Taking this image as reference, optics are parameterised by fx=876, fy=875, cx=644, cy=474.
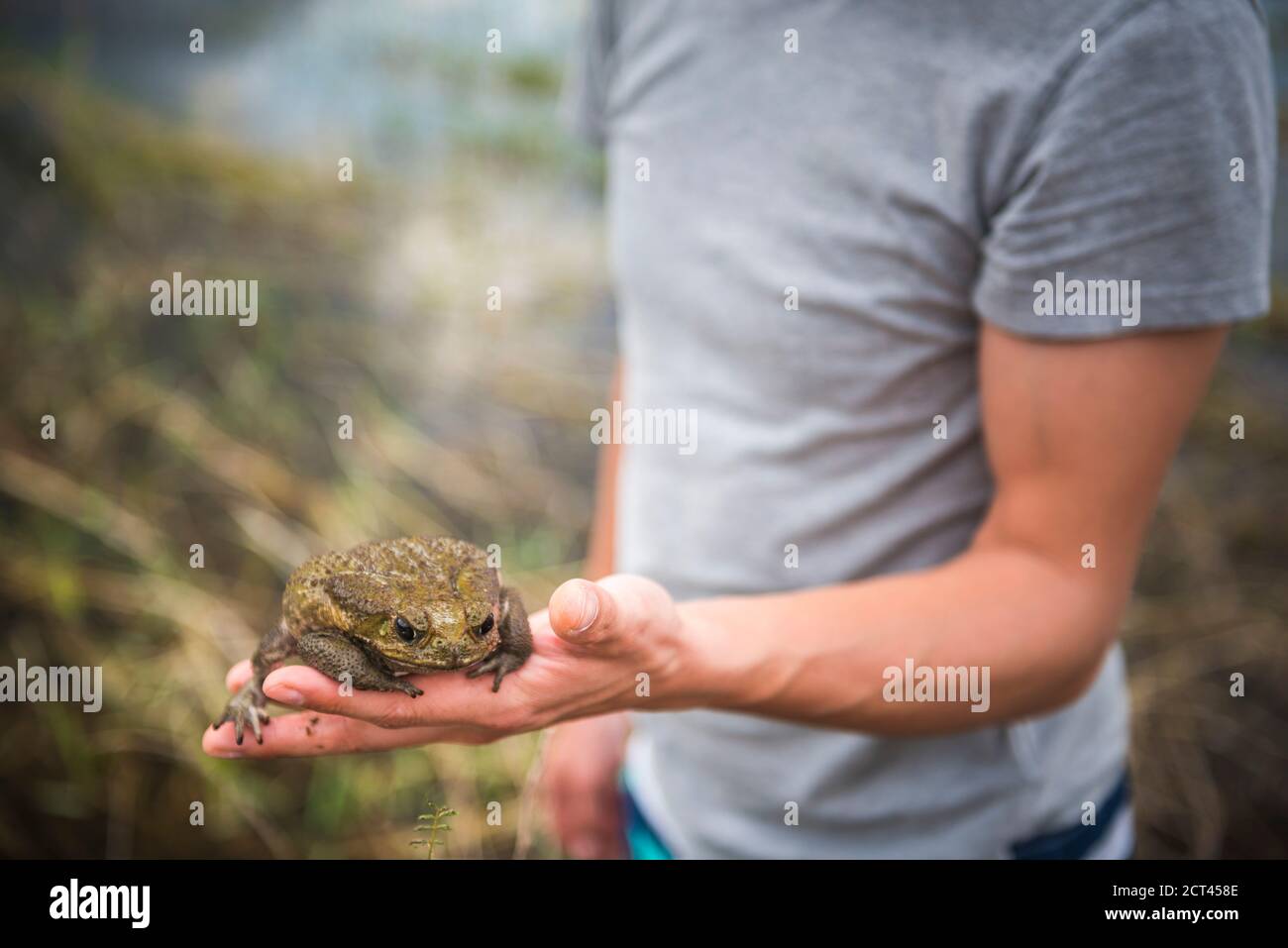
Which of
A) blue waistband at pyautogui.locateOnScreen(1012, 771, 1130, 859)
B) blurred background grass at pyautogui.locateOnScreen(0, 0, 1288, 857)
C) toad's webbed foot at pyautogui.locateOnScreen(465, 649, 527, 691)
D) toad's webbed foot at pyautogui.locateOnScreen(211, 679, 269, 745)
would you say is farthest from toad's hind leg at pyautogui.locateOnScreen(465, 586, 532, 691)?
blurred background grass at pyautogui.locateOnScreen(0, 0, 1288, 857)

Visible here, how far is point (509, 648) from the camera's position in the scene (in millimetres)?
1621

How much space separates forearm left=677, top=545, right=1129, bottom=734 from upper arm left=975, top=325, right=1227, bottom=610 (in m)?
0.07

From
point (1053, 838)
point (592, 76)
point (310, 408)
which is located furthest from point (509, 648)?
point (310, 408)

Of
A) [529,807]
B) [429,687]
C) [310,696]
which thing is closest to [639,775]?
[529,807]

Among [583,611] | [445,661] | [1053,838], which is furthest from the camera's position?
[1053,838]

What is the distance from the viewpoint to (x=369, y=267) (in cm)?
485

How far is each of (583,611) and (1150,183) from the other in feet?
4.02

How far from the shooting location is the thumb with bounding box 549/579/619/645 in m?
1.31

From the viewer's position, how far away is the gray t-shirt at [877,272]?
1.54m

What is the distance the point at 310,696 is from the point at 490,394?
10.9 feet

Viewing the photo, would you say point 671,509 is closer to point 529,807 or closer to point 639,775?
point 639,775
